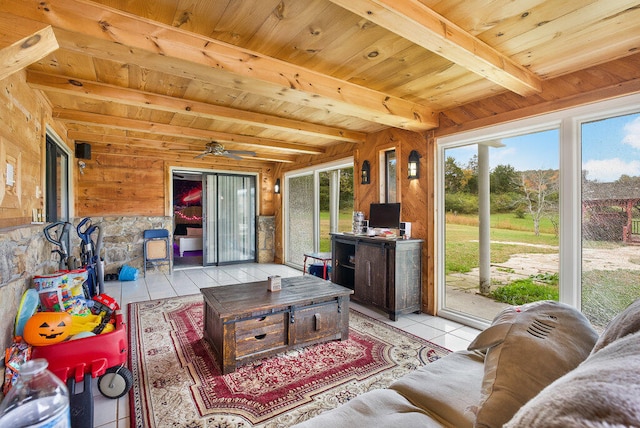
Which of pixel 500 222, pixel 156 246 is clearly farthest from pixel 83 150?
pixel 500 222

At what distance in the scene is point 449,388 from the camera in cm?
125

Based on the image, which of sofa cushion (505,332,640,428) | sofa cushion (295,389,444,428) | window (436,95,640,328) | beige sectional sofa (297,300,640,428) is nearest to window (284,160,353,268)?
window (436,95,640,328)

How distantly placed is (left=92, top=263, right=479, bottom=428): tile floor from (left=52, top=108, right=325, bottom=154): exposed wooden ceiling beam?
246cm

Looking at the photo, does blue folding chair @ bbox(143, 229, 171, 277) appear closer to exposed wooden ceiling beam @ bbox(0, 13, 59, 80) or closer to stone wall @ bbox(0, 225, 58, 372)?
stone wall @ bbox(0, 225, 58, 372)

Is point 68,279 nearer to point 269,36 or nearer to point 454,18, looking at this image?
point 269,36

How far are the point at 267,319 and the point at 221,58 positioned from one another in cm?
212

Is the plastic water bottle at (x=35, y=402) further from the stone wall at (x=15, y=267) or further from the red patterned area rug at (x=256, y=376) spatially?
the stone wall at (x=15, y=267)

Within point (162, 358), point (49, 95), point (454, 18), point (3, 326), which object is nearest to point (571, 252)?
point (454, 18)

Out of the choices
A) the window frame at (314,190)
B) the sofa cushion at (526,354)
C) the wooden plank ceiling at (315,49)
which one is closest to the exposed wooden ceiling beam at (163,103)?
the wooden plank ceiling at (315,49)

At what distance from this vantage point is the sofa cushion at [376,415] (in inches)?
41.8

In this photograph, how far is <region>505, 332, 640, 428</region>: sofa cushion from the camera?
36cm

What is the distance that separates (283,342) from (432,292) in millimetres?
2096

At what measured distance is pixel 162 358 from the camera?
2.66m

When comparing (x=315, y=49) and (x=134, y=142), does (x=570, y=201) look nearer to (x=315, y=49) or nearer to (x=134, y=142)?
(x=315, y=49)
